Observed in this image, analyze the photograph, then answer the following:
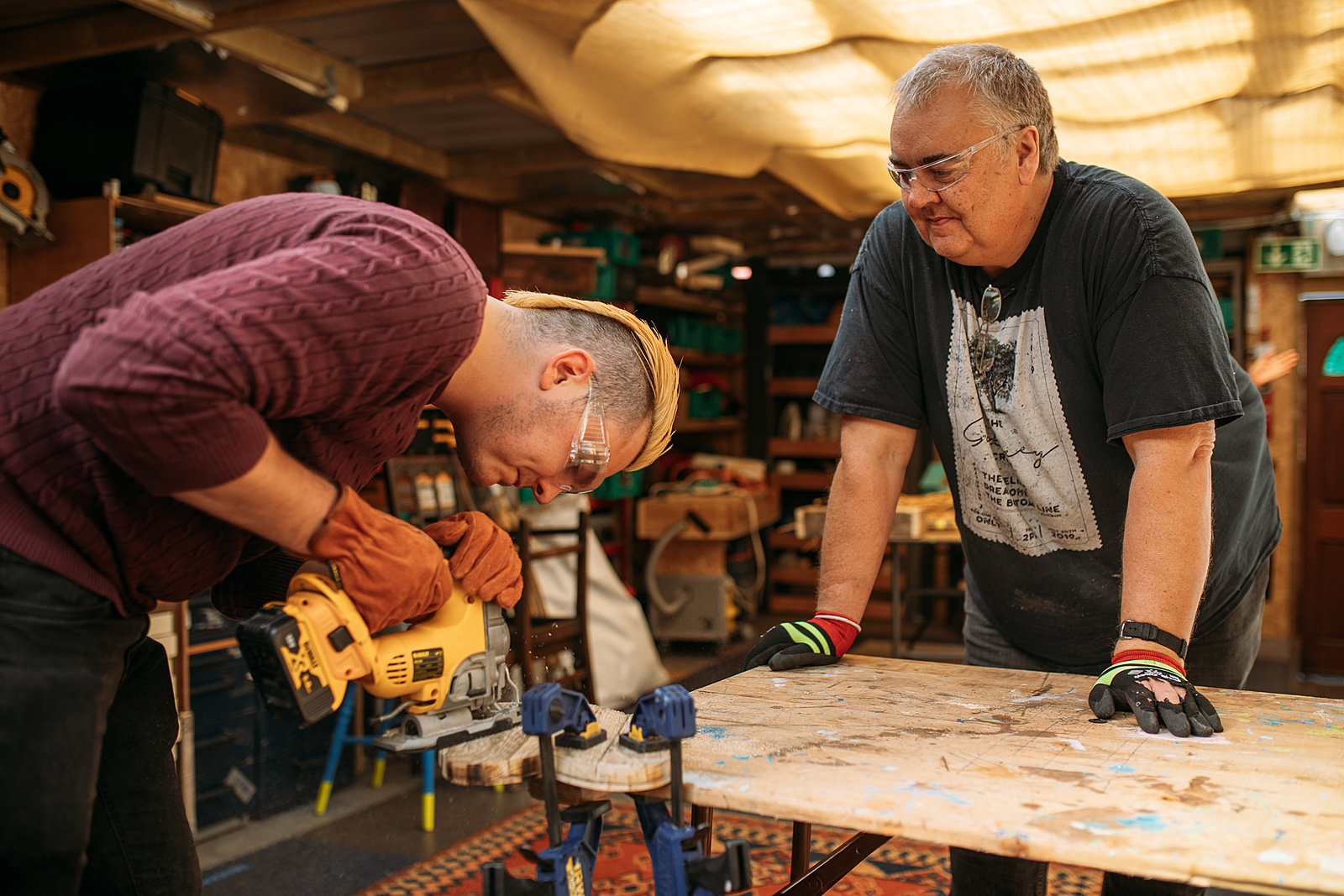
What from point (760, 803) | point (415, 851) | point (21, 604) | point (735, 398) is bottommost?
point (415, 851)

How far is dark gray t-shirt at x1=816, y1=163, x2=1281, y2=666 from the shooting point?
4.43ft

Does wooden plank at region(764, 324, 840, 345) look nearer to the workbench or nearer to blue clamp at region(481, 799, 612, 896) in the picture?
the workbench

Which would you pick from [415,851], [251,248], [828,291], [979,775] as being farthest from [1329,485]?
[251,248]

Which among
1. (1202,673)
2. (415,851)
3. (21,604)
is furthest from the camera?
(415,851)

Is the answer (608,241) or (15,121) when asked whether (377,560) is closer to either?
(15,121)

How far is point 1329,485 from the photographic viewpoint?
583cm

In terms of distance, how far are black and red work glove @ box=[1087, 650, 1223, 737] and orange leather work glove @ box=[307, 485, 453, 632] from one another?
85cm

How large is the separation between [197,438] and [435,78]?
278 centimetres

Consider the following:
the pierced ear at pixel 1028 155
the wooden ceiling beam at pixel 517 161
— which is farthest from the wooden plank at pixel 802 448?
the pierced ear at pixel 1028 155

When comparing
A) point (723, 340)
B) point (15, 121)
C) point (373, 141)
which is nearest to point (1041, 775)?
point (15, 121)

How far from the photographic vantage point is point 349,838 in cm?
319

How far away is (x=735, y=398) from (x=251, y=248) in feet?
21.3

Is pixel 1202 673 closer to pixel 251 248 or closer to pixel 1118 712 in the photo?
pixel 1118 712

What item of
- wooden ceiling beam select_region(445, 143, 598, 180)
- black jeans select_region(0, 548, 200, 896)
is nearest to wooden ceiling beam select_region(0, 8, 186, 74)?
wooden ceiling beam select_region(445, 143, 598, 180)
